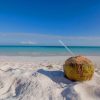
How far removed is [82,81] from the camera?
4098mm

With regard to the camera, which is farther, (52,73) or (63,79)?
(52,73)

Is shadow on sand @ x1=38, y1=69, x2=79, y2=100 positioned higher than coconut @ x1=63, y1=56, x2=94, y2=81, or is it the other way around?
coconut @ x1=63, y1=56, x2=94, y2=81

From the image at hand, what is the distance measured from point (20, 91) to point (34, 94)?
360 mm

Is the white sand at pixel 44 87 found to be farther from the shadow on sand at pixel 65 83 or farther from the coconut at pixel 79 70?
the coconut at pixel 79 70

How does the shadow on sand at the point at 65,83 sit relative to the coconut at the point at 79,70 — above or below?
below

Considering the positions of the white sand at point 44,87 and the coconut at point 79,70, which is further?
the coconut at point 79,70

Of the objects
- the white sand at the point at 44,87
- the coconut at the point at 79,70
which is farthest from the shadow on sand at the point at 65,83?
the coconut at the point at 79,70

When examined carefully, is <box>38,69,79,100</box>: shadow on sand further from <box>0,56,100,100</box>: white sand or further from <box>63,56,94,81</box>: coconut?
<box>63,56,94,81</box>: coconut

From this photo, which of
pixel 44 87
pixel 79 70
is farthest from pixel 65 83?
pixel 44 87

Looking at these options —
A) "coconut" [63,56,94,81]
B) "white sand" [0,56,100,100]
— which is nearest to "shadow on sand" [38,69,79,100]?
"white sand" [0,56,100,100]

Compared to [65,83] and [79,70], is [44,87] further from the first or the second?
[79,70]

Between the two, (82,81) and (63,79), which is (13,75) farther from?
(82,81)

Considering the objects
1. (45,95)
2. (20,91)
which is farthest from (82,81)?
(20,91)

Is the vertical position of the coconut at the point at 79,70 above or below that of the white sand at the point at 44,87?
above
